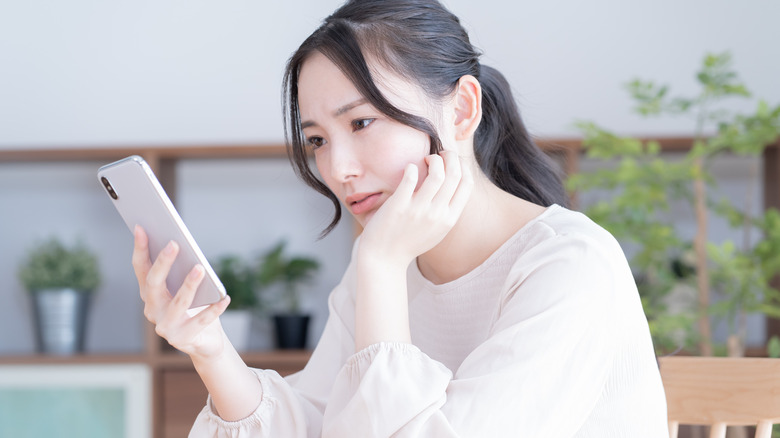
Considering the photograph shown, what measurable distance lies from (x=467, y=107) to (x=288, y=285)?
5.81 ft

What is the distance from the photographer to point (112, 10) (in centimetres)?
292

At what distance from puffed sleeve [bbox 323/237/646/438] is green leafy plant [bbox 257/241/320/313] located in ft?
6.01

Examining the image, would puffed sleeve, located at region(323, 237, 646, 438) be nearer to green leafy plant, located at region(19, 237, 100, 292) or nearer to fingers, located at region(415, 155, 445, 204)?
fingers, located at region(415, 155, 445, 204)

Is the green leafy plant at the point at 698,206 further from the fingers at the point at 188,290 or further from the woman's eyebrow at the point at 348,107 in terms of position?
the fingers at the point at 188,290

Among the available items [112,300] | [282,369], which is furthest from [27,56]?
[282,369]

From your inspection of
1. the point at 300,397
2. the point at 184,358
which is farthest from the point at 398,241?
the point at 184,358

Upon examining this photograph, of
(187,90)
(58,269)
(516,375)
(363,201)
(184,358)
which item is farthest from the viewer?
(187,90)

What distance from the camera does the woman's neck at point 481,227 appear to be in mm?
1135

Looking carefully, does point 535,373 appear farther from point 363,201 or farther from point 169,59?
point 169,59

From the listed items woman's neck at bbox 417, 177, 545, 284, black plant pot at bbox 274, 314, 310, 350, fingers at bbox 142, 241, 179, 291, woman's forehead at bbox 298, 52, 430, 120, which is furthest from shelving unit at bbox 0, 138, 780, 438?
fingers at bbox 142, 241, 179, 291

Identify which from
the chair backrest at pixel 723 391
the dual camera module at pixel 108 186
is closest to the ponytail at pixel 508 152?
the chair backrest at pixel 723 391

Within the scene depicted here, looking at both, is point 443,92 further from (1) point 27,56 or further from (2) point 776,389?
(1) point 27,56

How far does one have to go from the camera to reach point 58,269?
2650 millimetres

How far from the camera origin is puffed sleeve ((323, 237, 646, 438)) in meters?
0.83
